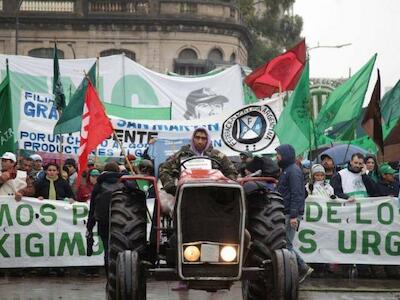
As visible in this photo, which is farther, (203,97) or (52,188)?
(203,97)

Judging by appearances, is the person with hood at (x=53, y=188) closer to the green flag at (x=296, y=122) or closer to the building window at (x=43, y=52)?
the green flag at (x=296, y=122)

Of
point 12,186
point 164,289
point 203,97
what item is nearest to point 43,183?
point 12,186

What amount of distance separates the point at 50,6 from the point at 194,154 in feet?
166

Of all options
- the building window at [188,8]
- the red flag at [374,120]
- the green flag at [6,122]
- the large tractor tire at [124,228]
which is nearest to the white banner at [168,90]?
the green flag at [6,122]

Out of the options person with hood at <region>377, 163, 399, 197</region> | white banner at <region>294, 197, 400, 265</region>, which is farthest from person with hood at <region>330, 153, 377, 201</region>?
person with hood at <region>377, 163, 399, 197</region>

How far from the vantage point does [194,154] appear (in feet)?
40.9

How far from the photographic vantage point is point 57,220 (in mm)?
17781

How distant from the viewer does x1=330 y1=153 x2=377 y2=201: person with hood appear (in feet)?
58.2

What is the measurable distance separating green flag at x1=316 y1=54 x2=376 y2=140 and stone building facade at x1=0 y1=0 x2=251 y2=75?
37900 mm

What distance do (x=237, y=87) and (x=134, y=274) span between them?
1766 cm

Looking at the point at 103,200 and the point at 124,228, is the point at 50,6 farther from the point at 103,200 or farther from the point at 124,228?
the point at 124,228

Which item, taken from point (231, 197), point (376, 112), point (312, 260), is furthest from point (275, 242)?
point (376, 112)

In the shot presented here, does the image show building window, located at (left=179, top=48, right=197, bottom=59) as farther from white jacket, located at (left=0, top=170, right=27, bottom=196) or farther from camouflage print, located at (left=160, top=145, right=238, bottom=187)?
camouflage print, located at (left=160, top=145, right=238, bottom=187)

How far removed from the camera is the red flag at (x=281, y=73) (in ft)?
79.0
